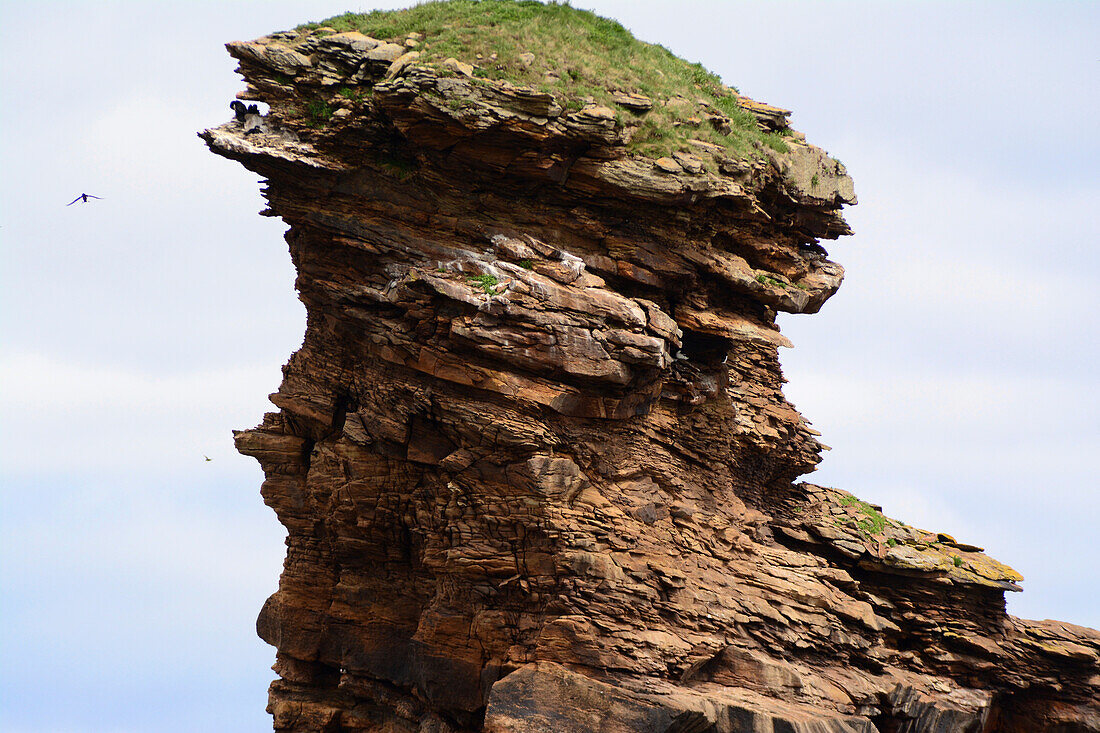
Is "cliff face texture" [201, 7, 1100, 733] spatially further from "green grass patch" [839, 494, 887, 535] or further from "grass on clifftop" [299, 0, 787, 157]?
"grass on clifftop" [299, 0, 787, 157]

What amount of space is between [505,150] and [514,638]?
12148mm

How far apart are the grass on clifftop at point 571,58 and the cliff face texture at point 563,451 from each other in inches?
19.6

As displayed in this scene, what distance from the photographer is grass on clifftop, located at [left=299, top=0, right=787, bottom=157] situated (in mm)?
26047

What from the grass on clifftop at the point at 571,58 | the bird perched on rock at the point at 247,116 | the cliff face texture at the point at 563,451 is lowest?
the cliff face texture at the point at 563,451

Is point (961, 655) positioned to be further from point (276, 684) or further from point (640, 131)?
point (276, 684)

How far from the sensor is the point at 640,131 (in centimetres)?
2691

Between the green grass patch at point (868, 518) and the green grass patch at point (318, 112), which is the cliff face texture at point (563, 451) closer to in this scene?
the green grass patch at point (318, 112)

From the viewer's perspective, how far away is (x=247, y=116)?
2617 centimetres

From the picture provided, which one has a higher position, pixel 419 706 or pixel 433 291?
pixel 433 291

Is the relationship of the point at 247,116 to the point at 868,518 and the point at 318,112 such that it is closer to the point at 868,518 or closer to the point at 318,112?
the point at 318,112

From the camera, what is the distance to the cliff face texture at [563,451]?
2412 cm

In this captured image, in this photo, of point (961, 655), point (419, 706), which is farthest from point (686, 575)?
point (961, 655)

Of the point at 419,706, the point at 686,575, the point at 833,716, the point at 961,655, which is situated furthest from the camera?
the point at 961,655

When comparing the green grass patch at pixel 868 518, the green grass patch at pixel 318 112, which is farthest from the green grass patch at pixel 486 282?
the green grass patch at pixel 868 518
